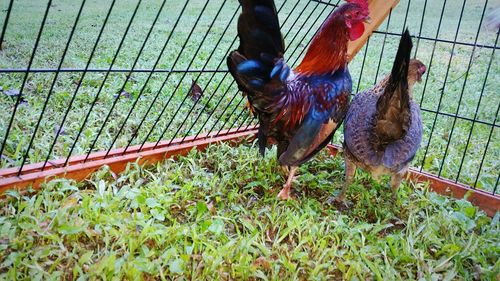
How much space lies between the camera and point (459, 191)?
2.82 meters

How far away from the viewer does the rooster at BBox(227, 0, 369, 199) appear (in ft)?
7.13

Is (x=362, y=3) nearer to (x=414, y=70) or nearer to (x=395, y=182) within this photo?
(x=414, y=70)

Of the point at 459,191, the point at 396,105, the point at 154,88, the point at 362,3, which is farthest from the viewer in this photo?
the point at 154,88

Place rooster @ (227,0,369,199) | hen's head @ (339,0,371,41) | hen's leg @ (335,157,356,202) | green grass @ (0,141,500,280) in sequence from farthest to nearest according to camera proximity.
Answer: hen's leg @ (335,157,356,202) → hen's head @ (339,0,371,41) → rooster @ (227,0,369,199) → green grass @ (0,141,500,280)

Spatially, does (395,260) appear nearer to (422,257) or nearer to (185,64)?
(422,257)

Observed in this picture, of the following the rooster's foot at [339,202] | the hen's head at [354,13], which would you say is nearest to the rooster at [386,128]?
the rooster's foot at [339,202]

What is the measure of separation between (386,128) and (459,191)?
989 mm

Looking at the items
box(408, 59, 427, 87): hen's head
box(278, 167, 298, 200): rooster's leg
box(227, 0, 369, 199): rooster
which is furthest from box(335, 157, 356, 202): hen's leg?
box(408, 59, 427, 87): hen's head

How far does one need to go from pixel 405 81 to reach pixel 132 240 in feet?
6.03

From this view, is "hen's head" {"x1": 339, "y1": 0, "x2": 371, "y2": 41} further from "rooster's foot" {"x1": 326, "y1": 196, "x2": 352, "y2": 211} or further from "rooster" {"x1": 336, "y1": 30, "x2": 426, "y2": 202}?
"rooster's foot" {"x1": 326, "y1": 196, "x2": 352, "y2": 211}

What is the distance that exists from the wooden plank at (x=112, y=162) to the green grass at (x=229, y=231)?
68 millimetres

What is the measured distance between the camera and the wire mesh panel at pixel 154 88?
2652mm

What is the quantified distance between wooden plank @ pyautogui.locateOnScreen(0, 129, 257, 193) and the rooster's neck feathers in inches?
40.9

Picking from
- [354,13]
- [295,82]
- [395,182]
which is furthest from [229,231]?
[354,13]
